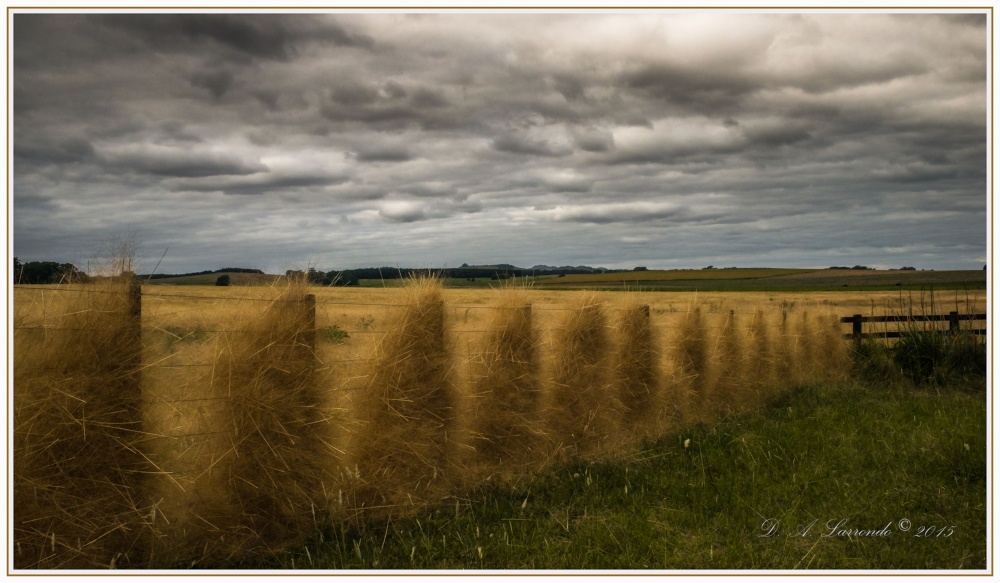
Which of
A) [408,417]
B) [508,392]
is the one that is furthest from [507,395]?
[408,417]

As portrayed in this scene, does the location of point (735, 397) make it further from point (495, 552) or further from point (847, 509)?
point (495, 552)

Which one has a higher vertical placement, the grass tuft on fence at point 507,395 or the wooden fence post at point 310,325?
the wooden fence post at point 310,325

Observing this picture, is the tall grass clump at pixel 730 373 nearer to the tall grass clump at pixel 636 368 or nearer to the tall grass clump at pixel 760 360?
the tall grass clump at pixel 760 360

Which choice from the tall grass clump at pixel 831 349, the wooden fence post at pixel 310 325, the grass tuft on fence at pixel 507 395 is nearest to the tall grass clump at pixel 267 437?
the wooden fence post at pixel 310 325

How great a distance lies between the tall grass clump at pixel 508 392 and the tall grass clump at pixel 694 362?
3256 mm

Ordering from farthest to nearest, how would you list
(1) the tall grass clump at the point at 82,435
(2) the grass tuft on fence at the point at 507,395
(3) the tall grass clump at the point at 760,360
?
(3) the tall grass clump at the point at 760,360 → (2) the grass tuft on fence at the point at 507,395 → (1) the tall grass clump at the point at 82,435

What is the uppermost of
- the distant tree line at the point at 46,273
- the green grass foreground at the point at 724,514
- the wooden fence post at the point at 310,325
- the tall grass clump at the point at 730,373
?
the distant tree line at the point at 46,273

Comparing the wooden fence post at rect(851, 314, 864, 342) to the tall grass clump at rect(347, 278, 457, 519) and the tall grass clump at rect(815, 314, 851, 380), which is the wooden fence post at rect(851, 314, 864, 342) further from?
the tall grass clump at rect(347, 278, 457, 519)

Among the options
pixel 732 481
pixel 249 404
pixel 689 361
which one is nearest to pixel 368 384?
pixel 249 404

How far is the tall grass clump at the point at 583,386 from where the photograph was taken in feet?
23.2

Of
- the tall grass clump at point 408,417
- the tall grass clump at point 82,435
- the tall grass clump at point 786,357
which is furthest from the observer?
the tall grass clump at point 786,357

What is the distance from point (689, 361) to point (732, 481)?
11.0 ft

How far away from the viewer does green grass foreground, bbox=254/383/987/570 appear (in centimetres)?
461

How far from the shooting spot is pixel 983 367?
503 inches
